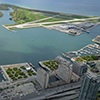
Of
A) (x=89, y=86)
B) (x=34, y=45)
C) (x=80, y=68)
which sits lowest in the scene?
(x=34, y=45)

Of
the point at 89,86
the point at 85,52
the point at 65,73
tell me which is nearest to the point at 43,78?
the point at 65,73

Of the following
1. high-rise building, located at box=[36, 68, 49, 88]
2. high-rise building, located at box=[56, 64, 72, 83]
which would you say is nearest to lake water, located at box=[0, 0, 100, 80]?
high-rise building, located at box=[56, 64, 72, 83]

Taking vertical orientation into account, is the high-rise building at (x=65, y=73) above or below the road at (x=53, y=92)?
above

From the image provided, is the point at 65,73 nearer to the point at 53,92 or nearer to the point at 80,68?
the point at 80,68

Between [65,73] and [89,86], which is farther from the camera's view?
[65,73]

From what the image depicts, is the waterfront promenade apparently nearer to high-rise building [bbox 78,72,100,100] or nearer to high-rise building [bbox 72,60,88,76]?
high-rise building [bbox 72,60,88,76]

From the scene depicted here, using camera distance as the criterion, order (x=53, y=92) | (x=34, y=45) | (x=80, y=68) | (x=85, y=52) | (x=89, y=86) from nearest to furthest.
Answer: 1. (x=89, y=86)
2. (x=53, y=92)
3. (x=80, y=68)
4. (x=85, y=52)
5. (x=34, y=45)

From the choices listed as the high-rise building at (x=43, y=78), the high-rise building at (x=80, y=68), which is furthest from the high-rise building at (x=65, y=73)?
the high-rise building at (x=43, y=78)

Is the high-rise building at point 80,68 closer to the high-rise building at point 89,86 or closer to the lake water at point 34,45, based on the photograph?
the lake water at point 34,45
